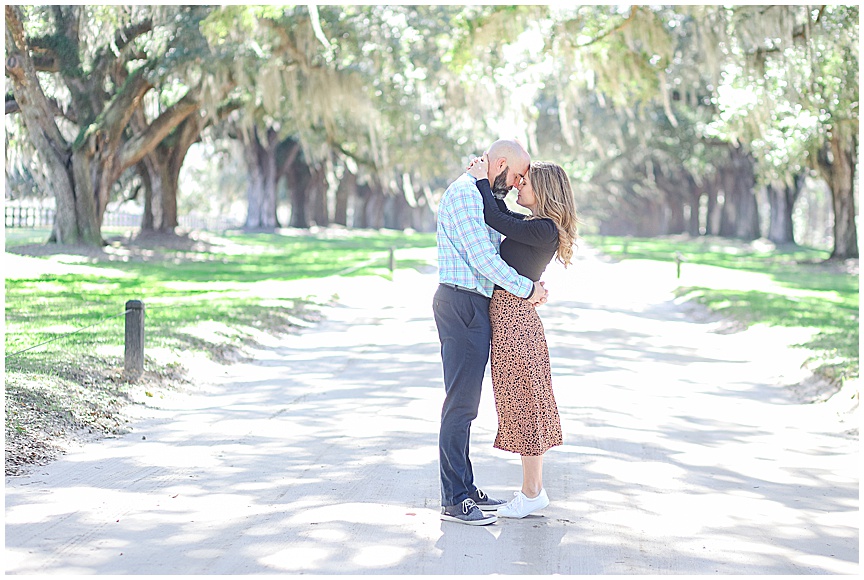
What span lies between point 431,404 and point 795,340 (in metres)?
6.58

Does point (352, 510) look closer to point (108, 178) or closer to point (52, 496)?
A: point (52, 496)

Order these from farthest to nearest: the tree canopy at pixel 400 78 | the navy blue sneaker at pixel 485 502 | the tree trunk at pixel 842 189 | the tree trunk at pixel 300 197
→ the tree trunk at pixel 300 197 < the tree trunk at pixel 842 189 < the tree canopy at pixel 400 78 < the navy blue sneaker at pixel 485 502

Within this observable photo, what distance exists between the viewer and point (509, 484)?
6.75 metres

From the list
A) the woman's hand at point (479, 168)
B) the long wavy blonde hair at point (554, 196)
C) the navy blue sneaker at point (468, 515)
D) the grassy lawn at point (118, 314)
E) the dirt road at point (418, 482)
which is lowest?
the dirt road at point (418, 482)

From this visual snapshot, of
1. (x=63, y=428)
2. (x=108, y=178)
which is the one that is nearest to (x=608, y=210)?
(x=108, y=178)

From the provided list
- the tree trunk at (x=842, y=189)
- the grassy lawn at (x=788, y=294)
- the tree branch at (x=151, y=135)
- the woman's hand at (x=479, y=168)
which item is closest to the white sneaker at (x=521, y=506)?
the woman's hand at (x=479, y=168)

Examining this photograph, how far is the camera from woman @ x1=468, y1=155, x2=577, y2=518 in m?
5.89

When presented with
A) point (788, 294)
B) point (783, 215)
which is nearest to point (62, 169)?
point (788, 294)

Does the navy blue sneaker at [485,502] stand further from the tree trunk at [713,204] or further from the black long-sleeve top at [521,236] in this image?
the tree trunk at [713,204]

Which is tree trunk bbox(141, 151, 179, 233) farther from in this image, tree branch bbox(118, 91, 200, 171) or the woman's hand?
the woman's hand

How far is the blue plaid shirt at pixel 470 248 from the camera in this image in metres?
5.75

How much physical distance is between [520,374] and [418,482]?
3.93 ft

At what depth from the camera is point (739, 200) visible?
178 ft

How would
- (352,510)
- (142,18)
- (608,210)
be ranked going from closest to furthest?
(352,510)
(142,18)
(608,210)
